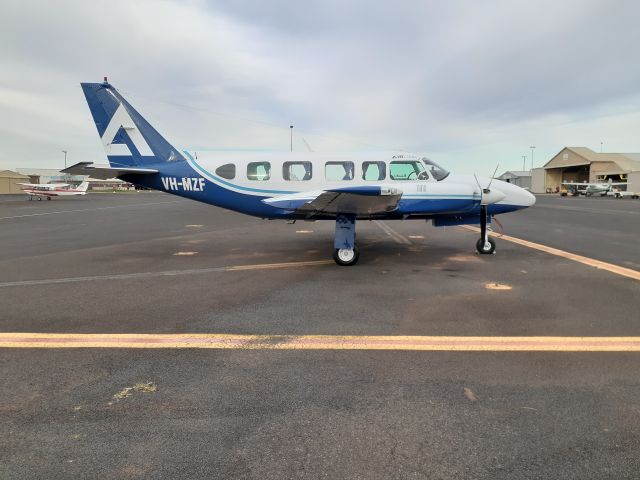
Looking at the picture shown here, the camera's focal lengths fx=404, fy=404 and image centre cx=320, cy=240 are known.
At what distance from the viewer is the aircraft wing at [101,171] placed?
404 inches

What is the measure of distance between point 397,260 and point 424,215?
4.37 feet

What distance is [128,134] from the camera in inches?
453

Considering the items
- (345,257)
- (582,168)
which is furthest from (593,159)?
(345,257)

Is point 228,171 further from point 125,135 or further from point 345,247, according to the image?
point 345,247

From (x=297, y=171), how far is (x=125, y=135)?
5206mm

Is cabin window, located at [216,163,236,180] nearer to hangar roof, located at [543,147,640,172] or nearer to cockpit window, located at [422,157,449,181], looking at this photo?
cockpit window, located at [422,157,449,181]

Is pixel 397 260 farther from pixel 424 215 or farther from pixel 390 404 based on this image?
pixel 390 404

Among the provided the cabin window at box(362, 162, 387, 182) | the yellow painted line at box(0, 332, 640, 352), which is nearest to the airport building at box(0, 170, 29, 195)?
Result: the cabin window at box(362, 162, 387, 182)

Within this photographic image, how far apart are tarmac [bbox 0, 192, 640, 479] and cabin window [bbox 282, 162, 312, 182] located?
308 cm

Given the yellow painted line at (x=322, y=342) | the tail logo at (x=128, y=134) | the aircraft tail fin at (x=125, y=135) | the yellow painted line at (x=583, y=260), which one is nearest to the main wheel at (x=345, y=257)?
the yellow painted line at (x=322, y=342)

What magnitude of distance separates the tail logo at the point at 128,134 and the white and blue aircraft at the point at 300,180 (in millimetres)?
26

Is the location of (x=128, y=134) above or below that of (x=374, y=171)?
above

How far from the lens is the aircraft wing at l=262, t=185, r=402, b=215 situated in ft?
26.0

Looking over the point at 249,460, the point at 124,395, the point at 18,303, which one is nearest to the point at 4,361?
the point at 124,395
